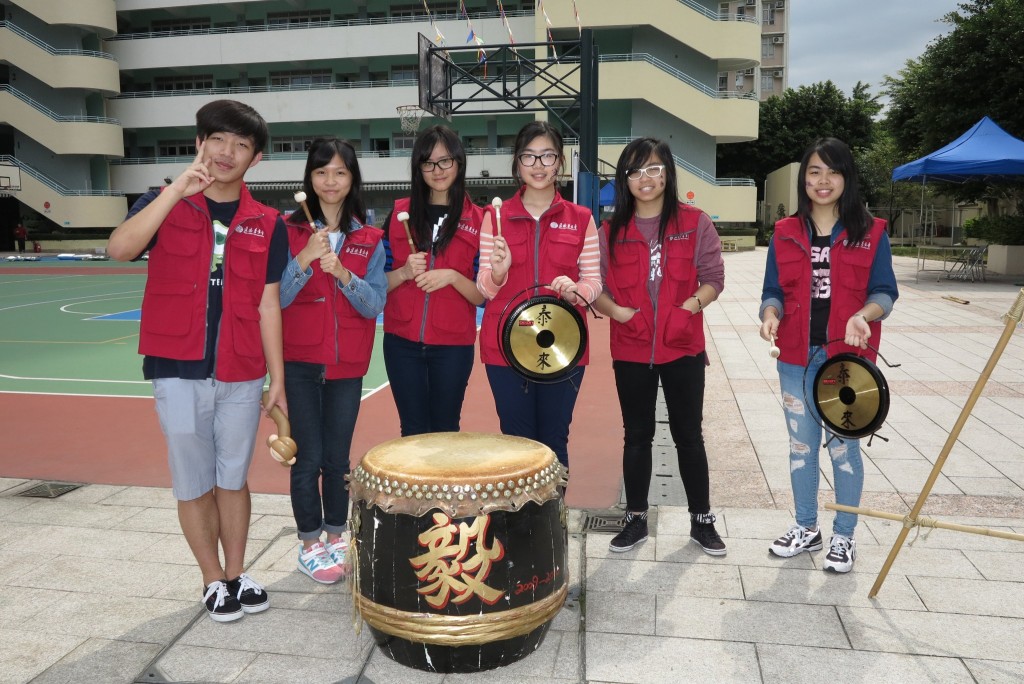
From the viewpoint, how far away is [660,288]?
378cm

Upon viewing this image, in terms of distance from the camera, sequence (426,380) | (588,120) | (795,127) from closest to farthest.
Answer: (426,380), (588,120), (795,127)

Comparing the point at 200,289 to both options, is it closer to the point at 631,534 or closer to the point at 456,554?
the point at 456,554

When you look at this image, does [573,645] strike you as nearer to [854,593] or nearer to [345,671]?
[345,671]

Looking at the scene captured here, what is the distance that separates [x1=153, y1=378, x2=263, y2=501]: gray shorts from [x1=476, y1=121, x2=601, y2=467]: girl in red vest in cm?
106

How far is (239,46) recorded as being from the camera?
36031 mm

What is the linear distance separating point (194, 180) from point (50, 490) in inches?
119

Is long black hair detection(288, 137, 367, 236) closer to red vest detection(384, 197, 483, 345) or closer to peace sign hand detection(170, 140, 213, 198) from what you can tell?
red vest detection(384, 197, 483, 345)

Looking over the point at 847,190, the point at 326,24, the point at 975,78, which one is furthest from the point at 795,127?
the point at 847,190

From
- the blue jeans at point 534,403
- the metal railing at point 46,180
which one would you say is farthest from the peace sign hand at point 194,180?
the metal railing at point 46,180

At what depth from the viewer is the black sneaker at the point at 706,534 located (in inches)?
155

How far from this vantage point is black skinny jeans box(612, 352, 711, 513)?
3846 mm

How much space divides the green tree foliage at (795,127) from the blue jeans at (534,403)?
1928 inches

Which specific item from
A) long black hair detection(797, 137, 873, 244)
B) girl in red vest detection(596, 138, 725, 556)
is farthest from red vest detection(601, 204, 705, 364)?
long black hair detection(797, 137, 873, 244)

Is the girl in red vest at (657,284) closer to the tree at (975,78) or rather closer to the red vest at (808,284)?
the red vest at (808,284)
